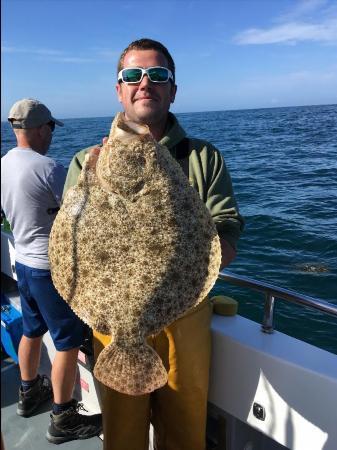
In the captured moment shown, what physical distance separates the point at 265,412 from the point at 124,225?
5.10 ft

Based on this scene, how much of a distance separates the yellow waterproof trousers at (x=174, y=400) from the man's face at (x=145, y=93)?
1113mm

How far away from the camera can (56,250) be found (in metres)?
1.96

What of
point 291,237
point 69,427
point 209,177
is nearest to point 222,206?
point 209,177

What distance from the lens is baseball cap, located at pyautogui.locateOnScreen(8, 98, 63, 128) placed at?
318 cm

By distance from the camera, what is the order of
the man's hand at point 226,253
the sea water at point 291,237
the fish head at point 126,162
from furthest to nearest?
the sea water at point 291,237 < the man's hand at point 226,253 < the fish head at point 126,162

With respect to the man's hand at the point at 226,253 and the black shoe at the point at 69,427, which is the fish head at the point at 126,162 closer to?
the man's hand at the point at 226,253

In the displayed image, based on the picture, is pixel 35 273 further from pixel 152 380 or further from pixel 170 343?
pixel 152 380

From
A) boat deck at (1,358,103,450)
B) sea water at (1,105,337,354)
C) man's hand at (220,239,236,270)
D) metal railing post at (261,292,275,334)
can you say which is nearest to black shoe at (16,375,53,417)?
boat deck at (1,358,103,450)

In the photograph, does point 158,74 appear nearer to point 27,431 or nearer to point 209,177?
point 209,177

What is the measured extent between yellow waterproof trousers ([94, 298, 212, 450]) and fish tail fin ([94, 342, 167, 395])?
39 centimetres

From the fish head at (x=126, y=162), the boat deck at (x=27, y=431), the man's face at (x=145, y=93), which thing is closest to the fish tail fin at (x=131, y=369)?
the fish head at (x=126, y=162)

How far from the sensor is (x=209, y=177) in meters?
2.36

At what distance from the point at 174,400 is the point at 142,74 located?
73.5 inches

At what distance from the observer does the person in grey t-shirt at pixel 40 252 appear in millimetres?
3018
